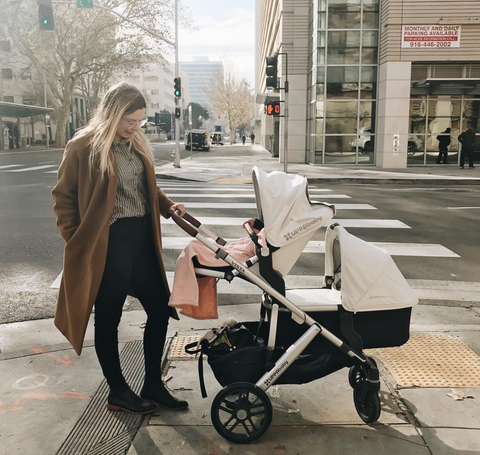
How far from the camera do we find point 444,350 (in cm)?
406

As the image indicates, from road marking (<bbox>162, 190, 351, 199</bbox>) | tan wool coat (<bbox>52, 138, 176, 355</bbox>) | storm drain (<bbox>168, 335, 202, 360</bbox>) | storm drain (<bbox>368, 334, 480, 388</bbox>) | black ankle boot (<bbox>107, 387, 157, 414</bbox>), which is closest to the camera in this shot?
tan wool coat (<bbox>52, 138, 176, 355</bbox>)

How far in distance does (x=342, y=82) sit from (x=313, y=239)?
18064 mm

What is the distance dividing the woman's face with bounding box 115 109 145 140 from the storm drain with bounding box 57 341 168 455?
5.35 ft

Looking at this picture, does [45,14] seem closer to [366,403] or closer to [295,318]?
[295,318]

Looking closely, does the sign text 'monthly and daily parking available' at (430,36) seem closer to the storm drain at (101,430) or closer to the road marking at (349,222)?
the road marking at (349,222)

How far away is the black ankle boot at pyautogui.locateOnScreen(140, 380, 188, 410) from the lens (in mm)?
3246

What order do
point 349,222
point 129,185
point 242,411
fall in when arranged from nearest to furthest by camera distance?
point 242,411 → point 129,185 → point 349,222

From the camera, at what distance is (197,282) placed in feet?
10.1

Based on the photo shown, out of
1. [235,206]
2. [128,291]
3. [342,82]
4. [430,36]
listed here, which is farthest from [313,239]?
[342,82]

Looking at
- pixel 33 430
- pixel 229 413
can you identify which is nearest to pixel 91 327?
pixel 33 430

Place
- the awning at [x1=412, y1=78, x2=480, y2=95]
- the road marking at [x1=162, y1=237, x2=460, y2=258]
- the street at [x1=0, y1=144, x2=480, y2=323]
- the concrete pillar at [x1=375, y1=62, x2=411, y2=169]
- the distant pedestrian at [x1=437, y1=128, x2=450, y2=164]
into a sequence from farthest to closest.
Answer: the distant pedestrian at [x1=437, y1=128, x2=450, y2=164], the concrete pillar at [x1=375, y1=62, x2=411, y2=169], the awning at [x1=412, y1=78, x2=480, y2=95], the road marking at [x1=162, y1=237, x2=460, y2=258], the street at [x1=0, y1=144, x2=480, y2=323]

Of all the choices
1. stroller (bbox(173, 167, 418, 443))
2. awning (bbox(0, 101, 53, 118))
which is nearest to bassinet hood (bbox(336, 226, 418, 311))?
stroller (bbox(173, 167, 418, 443))

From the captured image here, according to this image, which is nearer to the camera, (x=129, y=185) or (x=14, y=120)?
(x=129, y=185)

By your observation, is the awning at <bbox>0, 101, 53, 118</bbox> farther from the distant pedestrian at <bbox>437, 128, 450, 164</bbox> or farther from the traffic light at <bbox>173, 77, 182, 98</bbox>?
the distant pedestrian at <bbox>437, 128, 450, 164</bbox>
